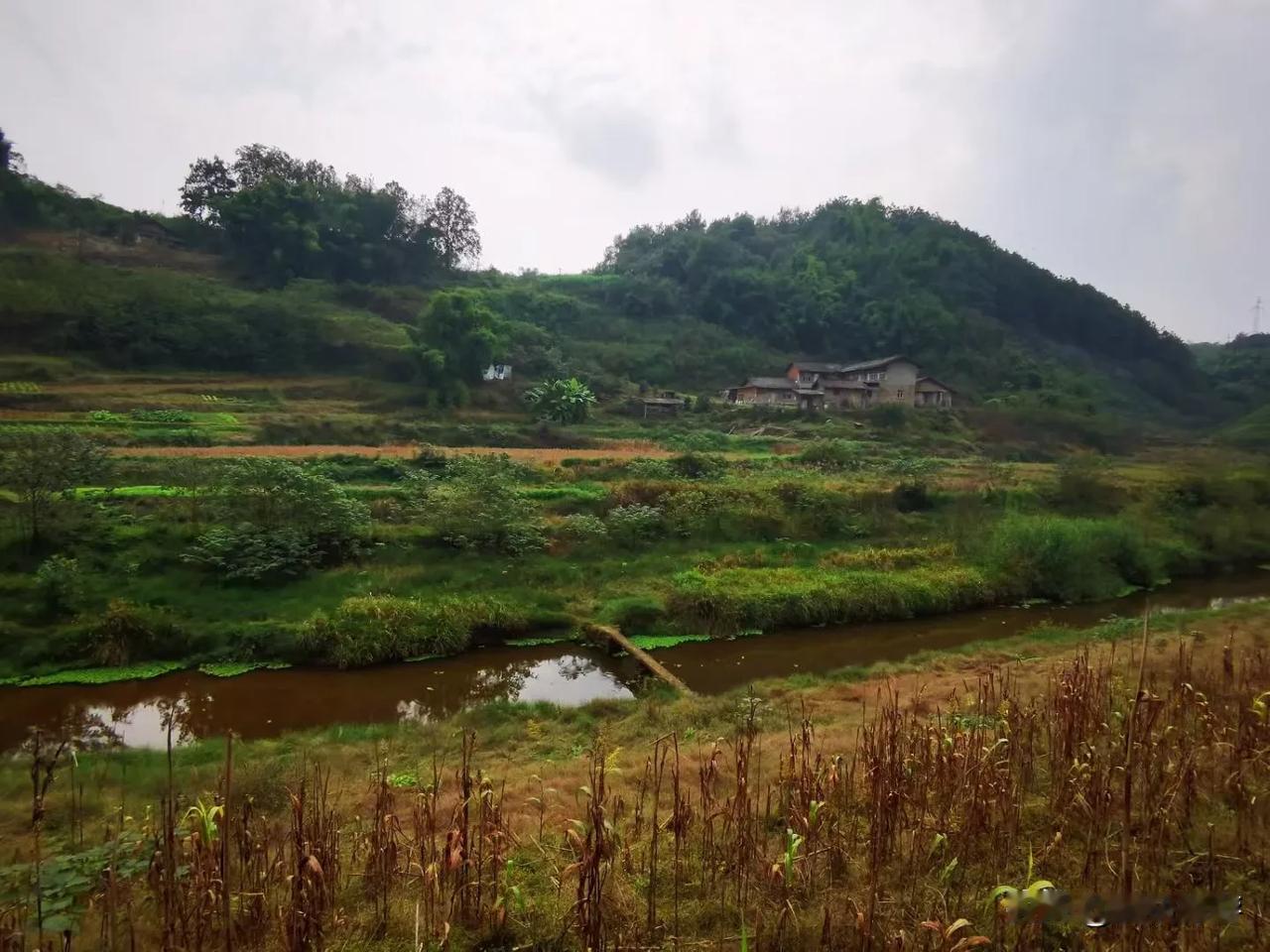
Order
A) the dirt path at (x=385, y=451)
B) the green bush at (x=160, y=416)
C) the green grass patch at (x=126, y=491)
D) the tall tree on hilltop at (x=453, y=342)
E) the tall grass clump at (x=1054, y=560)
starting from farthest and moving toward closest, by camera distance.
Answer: the tall tree on hilltop at (x=453, y=342), the green bush at (x=160, y=416), the dirt path at (x=385, y=451), the tall grass clump at (x=1054, y=560), the green grass patch at (x=126, y=491)

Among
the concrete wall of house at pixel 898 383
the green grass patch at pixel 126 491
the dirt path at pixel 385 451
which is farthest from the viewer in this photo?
the concrete wall of house at pixel 898 383

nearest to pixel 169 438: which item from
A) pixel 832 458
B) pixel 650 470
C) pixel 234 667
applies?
pixel 234 667

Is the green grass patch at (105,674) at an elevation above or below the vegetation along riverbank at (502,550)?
below

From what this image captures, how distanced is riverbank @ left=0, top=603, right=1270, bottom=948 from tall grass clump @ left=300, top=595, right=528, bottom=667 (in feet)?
17.2

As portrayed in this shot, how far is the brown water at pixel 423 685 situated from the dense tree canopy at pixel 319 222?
158 ft

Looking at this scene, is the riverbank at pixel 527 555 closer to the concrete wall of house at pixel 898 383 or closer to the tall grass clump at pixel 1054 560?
the tall grass clump at pixel 1054 560

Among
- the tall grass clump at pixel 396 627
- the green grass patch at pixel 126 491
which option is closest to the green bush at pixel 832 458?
the tall grass clump at pixel 396 627

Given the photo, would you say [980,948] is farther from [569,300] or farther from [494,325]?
[569,300]

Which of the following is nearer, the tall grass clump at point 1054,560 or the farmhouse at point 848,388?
the tall grass clump at point 1054,560

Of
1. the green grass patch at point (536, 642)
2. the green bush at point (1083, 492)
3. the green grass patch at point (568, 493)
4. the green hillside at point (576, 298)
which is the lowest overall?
the green grass patch at point (536, 642)

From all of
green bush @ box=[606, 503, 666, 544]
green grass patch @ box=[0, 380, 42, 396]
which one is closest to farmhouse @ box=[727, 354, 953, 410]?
green bush @ box=[606, 503, 666, 544]

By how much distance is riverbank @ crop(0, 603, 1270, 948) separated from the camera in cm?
456

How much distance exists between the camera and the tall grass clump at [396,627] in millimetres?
13906

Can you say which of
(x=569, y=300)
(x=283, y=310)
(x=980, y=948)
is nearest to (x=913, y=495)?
(x=980, y=948)
